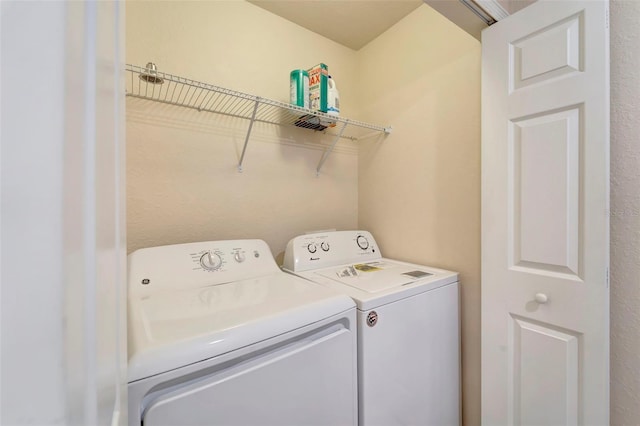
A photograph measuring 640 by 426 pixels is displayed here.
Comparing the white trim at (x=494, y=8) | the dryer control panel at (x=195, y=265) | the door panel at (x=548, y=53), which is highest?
the white trim at (x=494, y=8)

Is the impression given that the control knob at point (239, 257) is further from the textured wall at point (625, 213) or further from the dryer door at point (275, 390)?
the textured wall at point (625, 213)

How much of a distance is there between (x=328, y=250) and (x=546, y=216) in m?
1.04

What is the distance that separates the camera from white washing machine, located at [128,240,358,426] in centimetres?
63

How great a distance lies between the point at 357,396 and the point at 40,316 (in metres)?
1.11

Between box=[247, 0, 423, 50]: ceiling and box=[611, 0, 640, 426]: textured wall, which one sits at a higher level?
box=[247, 0, 423, 50]: ceiling

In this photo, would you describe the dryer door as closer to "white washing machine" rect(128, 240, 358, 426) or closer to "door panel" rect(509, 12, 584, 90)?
"white washing machine" rect(128, 240, 358, 426)

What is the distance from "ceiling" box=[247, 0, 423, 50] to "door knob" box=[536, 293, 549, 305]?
1.75m

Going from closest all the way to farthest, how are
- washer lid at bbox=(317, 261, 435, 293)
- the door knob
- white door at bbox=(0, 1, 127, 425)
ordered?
white door at bbox=(0, 1, 127, 425) → the door knob → washer lid at bbox=(317, 261, 435, 293)

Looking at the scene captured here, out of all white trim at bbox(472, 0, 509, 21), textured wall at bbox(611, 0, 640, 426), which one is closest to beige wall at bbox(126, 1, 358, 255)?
white trim at bbox(472, 0, 509, 21)

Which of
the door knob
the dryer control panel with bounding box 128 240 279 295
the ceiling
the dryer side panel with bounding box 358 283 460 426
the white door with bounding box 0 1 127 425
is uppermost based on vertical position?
the ceiling

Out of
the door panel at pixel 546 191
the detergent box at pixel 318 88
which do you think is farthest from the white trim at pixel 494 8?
the detergent box at pixel 318 88

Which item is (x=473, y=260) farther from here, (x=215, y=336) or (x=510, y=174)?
(x=215, y=336)

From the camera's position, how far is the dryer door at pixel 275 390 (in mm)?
641

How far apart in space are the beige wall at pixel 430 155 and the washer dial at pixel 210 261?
115cm
